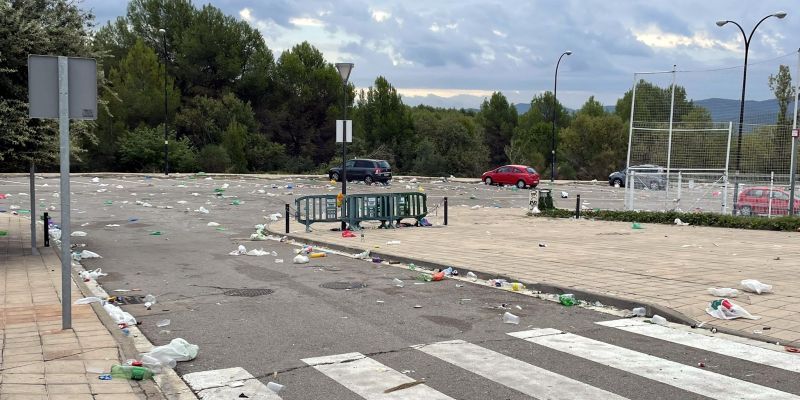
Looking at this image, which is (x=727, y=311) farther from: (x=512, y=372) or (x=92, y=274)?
(x=92, y=274)

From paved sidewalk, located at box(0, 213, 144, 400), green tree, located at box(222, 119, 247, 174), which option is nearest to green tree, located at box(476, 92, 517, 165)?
green tree, located at box(222, 119, 247, 174)

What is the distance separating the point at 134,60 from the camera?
56.3 metres

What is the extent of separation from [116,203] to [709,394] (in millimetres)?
24449

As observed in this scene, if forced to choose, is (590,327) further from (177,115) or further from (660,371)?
(177,115)

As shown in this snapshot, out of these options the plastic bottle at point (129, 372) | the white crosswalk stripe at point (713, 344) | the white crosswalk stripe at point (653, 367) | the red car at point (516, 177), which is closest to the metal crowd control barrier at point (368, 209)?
the white crosswalk stripe at point (713, 344)

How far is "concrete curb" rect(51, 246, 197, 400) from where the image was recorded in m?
5.22

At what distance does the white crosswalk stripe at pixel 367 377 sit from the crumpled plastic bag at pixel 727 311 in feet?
13.3

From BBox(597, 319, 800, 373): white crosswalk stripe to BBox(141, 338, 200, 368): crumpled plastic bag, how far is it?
14.1 ft

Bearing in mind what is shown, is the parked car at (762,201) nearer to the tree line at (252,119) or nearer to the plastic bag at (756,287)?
the plastic bag at (756,287)

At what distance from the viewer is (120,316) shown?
766 cm

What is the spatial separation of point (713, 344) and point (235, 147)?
53763mm

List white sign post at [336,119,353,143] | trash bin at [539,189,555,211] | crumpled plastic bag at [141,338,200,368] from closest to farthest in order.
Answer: crumpled plastic bag at [141,338,200,368] < white sign post at [336,119,353,143] < trash bin at [539,189,555,211]

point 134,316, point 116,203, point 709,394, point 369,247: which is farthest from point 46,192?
point 709,394

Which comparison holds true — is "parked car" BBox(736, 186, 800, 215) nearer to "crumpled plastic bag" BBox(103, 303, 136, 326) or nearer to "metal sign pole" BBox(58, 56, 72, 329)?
"crumpled plastic bag" BBox(103, 303, 136, 326)
